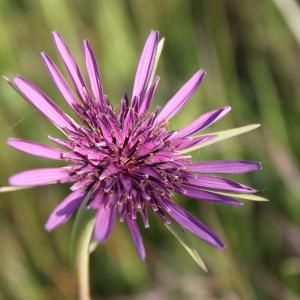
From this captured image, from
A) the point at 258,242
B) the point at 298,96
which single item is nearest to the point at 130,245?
the point at 258,242

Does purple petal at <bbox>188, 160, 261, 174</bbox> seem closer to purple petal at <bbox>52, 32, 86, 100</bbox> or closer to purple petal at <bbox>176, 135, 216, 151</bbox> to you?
purple petal at <bbox>176, 135, 216, 151</bbox>

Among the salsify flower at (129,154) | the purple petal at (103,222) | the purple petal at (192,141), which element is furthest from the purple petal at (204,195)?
the purple petal at (103,222)

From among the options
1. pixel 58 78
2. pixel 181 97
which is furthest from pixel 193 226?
pixel 58 78

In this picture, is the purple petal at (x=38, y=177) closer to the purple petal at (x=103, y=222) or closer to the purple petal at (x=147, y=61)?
the purple petal at (x=103, y=222)

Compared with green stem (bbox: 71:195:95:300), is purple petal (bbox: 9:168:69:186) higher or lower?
higher

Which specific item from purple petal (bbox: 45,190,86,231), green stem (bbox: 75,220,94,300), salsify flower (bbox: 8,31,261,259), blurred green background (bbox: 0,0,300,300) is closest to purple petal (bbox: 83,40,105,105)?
salsify flower (bbox: 8,31,261,259)

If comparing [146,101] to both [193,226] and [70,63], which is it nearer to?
[70,63]

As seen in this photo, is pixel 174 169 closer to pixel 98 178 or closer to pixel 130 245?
pixel 98 178
